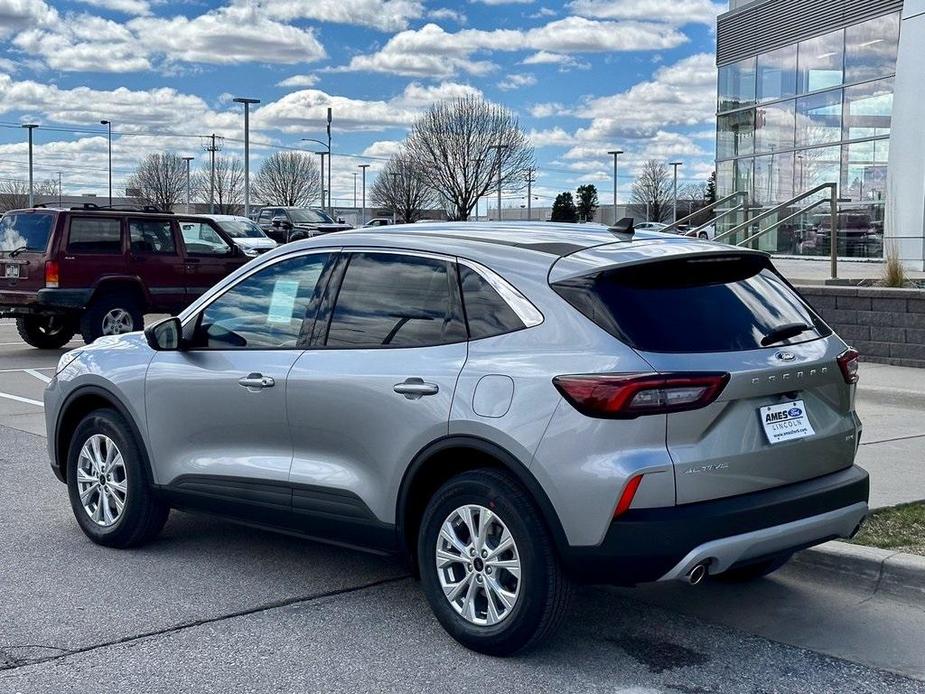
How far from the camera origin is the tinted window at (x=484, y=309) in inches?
186

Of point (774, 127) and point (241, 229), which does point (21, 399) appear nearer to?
point (241, 229)

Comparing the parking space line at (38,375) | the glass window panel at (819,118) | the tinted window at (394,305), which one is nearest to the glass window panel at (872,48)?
the glass window panel at (819,118)

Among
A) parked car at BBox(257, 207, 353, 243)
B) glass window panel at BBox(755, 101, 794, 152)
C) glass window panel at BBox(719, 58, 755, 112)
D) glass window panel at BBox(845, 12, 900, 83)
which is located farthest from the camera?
parked car at BBox(257, 207, 353, 243)

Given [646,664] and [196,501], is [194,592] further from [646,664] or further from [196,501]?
[646,664]

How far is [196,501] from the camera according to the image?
5.89 metres

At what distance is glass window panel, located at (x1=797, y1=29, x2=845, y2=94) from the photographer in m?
29.1

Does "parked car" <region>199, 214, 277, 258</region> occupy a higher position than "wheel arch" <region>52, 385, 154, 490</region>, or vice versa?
"parked car" <region>199, 214, 277, 258</region>

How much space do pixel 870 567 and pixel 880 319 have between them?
25.3 ft

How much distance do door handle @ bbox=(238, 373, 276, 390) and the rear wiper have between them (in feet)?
7.25

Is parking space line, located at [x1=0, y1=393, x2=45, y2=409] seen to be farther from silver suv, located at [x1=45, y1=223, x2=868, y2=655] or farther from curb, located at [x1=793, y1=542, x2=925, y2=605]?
curb, located at [x1=793, y1=542, x2=925, y2=605]

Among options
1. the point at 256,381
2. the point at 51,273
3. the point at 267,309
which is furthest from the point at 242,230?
the point at 256,381

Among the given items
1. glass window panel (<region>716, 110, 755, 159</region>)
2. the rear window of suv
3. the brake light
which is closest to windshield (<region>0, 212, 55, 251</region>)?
the brake light

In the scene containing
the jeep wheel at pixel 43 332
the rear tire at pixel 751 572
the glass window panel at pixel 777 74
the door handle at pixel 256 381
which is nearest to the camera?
the door handle at pixel 256 381

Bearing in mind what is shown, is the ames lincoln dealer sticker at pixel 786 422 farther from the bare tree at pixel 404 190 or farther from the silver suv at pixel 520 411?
the bare tree at pixel 404 190
